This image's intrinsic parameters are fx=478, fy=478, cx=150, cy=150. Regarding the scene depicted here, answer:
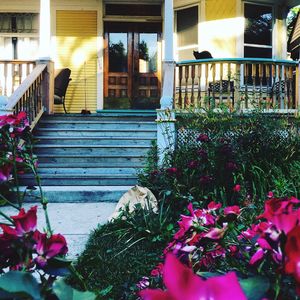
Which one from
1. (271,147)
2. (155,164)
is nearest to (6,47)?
(155,164)

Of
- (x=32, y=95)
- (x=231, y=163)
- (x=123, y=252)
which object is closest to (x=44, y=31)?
(x=32, y=95)

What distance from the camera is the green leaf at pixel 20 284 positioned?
690 millimetres

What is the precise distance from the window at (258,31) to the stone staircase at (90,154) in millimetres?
3285

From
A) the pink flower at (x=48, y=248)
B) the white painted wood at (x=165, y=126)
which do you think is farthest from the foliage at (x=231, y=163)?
the pink flower at (x=48, y=248)

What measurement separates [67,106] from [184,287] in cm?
1107

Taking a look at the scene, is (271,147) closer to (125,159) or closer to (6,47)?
(125,159)

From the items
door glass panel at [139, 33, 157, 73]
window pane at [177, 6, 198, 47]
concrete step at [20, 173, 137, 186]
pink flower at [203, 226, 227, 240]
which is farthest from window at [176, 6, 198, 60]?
pink flower at [203, 226, 227, 240]

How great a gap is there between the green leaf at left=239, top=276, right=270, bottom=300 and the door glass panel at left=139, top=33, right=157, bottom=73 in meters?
10.9

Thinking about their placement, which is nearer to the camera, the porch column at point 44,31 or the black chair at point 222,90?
the black chair at point 222,90

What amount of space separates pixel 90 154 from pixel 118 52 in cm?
460

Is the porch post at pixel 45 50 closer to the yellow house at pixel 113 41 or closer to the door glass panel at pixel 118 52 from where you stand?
the yellow house at pixel 113 41

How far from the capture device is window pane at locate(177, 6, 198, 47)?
10.9 meters

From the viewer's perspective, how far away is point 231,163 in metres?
4.84

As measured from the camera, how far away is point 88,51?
445 inches
